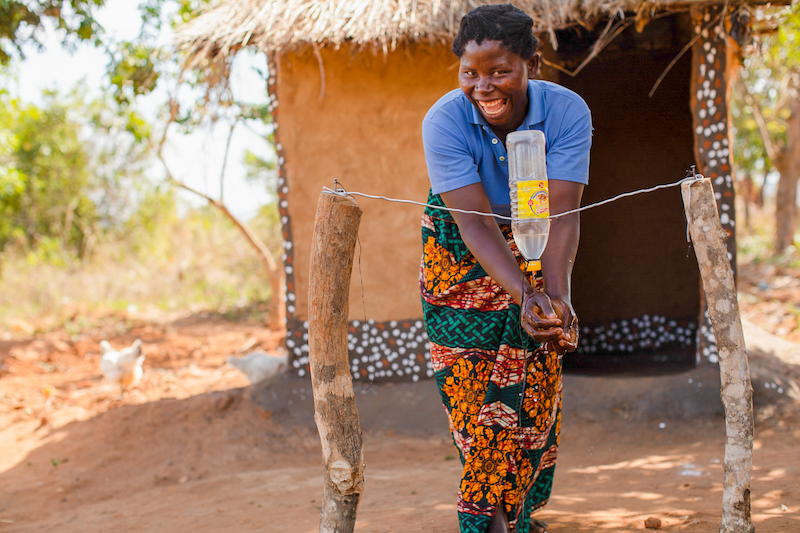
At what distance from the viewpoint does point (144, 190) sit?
1234 centimetres

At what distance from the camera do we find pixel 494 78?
5.99 ft

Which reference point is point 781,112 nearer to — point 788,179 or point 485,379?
point 788,179

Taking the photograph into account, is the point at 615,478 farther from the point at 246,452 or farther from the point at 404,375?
the point at 246,452

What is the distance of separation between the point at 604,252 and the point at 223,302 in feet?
20.4

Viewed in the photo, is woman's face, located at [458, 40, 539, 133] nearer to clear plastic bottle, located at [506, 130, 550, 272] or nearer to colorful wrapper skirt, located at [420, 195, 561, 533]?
clear plastic bottle, located at [506, 130, 550, 272]

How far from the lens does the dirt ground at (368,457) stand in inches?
113

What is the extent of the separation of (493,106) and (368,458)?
9.07 feet

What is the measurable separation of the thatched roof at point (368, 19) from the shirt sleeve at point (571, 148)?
2.01 metres

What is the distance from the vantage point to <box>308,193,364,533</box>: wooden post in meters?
1.91

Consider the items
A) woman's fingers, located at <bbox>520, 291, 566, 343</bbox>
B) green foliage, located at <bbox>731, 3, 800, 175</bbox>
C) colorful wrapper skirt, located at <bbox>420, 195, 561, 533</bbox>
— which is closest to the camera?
woman's fingers, located at <bbox>520, 291, 566, 343</bbox>

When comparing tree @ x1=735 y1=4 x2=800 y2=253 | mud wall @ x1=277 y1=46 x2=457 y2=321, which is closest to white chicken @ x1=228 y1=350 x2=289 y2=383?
mud wall @ x1=277 y1=46 x2=457 y2=321

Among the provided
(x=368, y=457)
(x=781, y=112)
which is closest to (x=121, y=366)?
Answer: (x=368, y=457)

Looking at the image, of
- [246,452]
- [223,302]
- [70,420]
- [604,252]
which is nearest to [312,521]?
[246,452]

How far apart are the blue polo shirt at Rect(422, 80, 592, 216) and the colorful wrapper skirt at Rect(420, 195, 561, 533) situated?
199 mm
